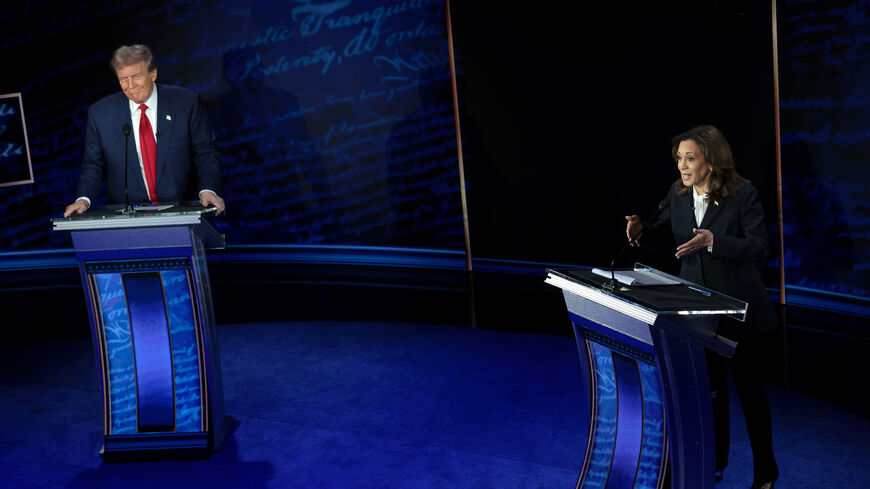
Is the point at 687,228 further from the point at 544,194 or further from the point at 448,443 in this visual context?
the point at 544,194

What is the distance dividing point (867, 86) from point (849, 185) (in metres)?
0.52

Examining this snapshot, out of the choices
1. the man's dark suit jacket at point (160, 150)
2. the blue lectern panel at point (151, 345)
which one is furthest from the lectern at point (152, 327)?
the man's dark suit jacket at point (160, 150)

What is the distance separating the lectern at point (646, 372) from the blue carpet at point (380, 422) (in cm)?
58

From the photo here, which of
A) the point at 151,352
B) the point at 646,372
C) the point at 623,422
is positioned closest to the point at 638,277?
the point at 646,372

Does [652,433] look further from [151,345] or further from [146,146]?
[146,146]

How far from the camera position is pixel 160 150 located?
10.5 ft

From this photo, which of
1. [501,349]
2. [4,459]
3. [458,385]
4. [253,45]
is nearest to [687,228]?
[458,385]

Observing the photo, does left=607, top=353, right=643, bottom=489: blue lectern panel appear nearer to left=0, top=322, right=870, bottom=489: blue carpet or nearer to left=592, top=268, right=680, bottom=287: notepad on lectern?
left=592, top=268, right=680, bottom=287: notepad on lectern

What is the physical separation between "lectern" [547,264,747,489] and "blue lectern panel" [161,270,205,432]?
4.63 feet

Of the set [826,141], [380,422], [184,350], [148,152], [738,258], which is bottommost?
[380,422]

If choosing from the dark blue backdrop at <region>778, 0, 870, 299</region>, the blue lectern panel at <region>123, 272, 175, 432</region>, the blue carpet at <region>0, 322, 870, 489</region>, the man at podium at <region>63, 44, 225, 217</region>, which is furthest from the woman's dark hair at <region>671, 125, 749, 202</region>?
the dark blue backdrop at <region>778, 0, 870, 299</region>

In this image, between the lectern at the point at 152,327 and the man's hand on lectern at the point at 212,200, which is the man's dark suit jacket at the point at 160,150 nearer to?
the man's hand on lectern at the point at 212,200

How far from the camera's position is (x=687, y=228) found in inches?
103

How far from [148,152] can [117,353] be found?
0.77 metres
